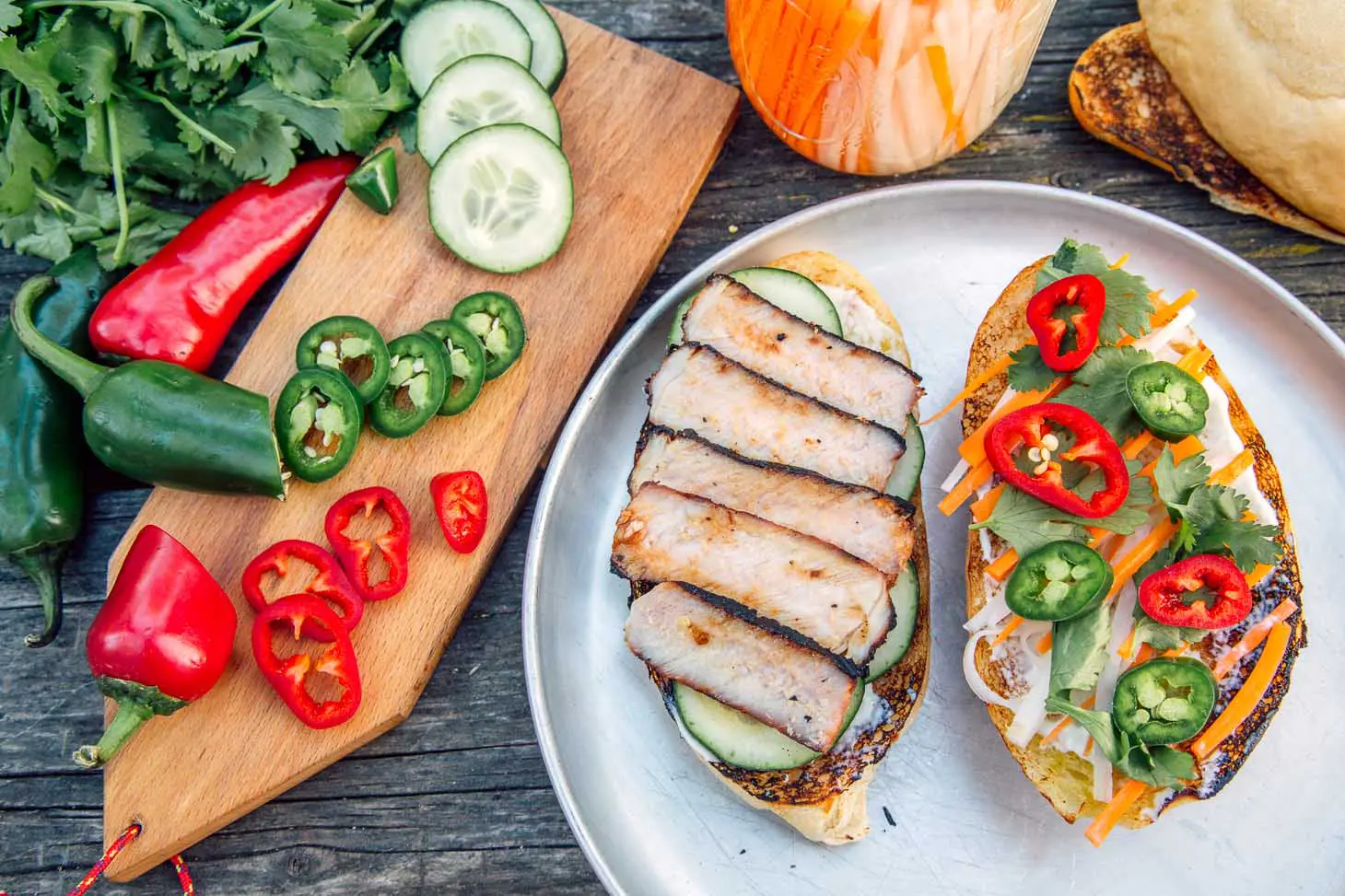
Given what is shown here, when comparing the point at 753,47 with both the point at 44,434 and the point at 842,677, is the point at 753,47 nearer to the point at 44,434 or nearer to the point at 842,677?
the point at 842,677

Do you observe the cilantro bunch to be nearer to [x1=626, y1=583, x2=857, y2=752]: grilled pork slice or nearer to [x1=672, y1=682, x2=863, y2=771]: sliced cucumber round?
[x1=626, y1=583, x2=857, y2=752]: grilled pork slice

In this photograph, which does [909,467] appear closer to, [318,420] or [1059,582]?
[1059,582]

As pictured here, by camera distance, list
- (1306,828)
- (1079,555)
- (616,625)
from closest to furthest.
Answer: (1079,555) → (1306,828) → (616,625)

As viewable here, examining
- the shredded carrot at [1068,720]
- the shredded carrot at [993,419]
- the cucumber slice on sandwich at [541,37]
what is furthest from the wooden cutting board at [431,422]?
the shredded carrot at [1068,720]

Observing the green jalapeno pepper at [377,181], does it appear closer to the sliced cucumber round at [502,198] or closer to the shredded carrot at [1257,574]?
the sliced cucumber round at [502,198]

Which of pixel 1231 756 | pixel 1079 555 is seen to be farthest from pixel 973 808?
pixel 1079 555

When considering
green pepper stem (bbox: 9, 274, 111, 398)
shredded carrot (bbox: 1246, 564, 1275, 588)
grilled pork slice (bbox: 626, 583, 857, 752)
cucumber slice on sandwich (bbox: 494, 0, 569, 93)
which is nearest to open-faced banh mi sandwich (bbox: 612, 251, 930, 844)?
grilled pork slice (bbox: 626, 583, 857, 752)
